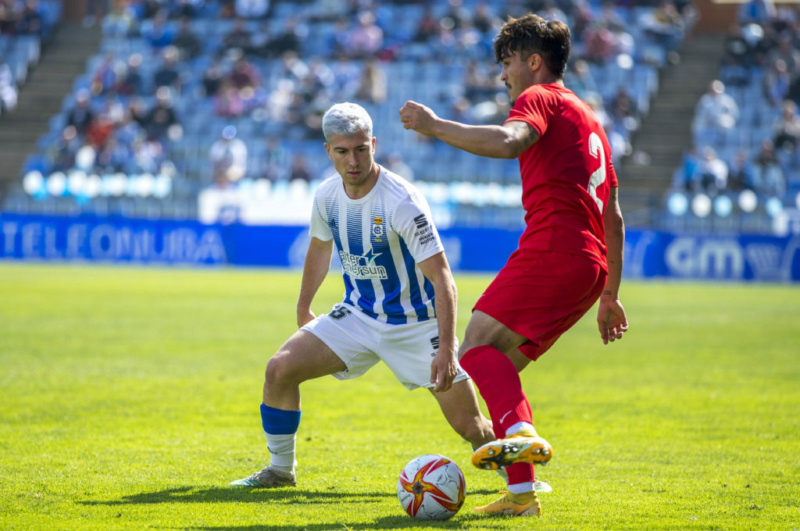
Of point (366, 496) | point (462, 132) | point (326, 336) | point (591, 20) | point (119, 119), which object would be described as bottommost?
point (366, 496)

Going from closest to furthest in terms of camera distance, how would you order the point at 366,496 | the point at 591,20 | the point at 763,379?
the point at 366,496, the point at 763,379, the point at 591,20

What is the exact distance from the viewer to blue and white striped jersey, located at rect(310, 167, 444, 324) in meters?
5.35

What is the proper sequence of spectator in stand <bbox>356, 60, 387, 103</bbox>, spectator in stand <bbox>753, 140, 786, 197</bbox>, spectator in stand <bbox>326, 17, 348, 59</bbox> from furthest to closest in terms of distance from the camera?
spectator in stand <bbox>326, 17, 348, 59</bbox> < spectator in stand <bbox>356, 60, 387, 103</bbox> < spectator in stand <bbox>753, 140, 786, 197</bbox>

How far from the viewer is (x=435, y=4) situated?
30.8m

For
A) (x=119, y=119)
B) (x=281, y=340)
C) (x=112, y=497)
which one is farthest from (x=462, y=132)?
(x=119, y=119)

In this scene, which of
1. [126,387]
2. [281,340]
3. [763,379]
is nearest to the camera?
[126,387]

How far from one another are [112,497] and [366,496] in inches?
52.8

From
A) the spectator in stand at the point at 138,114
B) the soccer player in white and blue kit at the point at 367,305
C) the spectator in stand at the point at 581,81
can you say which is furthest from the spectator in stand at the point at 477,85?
the soccer player in white and blue kit at the point at 367,305

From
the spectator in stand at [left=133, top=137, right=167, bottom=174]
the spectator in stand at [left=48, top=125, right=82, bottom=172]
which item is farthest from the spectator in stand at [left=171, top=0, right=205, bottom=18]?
the spectator in stand at [left=133, top=137, right=167, bottom=174]

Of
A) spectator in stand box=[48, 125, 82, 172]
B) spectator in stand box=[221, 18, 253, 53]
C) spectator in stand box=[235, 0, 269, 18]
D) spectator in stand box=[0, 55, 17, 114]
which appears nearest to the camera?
spectator in stand box=[48, 125, 82, 172]

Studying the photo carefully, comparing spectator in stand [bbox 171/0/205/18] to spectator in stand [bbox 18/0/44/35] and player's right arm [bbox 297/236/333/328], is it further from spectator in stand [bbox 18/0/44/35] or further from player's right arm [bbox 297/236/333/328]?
player's right arm [bbox 297/236/333/328]

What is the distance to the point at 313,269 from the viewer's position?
5.90 m

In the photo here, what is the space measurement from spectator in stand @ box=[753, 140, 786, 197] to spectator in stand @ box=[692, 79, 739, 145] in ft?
4.55

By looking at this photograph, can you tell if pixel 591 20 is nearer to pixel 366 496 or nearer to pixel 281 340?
pixel 281 340
